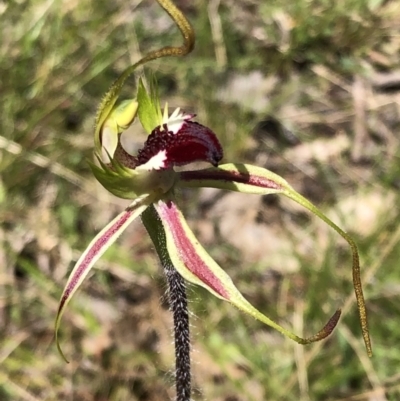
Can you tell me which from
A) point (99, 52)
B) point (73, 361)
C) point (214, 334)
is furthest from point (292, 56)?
point (73, 361)

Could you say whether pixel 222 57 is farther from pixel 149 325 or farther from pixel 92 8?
pixel 149 325

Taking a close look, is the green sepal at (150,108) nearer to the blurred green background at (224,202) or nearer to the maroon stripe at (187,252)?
the maroon stripe at (187,252)

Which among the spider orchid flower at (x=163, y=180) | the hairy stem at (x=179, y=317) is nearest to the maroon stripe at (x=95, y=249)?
the spider orchid flower at (x=163, y=180)

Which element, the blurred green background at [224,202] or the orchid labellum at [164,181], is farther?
the blurred green background at [224,202]

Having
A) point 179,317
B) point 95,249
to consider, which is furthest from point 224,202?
point 95,249

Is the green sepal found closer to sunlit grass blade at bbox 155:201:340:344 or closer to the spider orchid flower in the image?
the spider orchid flower

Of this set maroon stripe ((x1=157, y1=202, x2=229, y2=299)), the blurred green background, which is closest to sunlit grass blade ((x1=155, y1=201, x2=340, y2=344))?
maroon stripe ((x1=157, y1=202, x2=229, y2=299))
